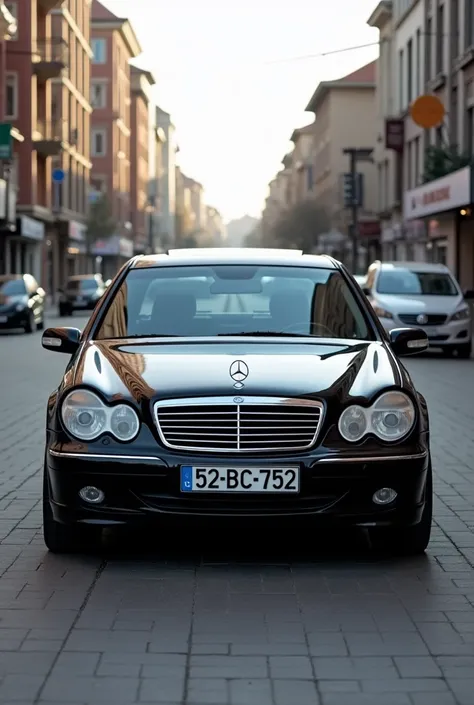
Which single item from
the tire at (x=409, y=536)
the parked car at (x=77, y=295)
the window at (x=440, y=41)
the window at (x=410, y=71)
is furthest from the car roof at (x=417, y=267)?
the window at (x=410, y=71)

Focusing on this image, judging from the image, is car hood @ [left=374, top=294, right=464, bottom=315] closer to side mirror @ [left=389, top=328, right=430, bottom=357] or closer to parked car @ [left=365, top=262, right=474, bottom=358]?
parked car @ [left=365, top=262, right=474, bottom=358]

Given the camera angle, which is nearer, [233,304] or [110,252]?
[233,304]

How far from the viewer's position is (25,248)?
61.2 m

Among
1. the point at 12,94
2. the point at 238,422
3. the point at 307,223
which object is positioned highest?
the point at 12,94

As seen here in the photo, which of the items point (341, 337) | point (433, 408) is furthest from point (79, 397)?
point (433, 408)

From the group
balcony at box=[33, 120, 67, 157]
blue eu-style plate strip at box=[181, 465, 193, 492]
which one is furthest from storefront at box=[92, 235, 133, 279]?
blue eu-style plate strip at box=[181, 465, 193, 492]

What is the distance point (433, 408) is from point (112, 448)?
340 inches

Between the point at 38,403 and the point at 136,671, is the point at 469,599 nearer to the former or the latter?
the point at 136,671

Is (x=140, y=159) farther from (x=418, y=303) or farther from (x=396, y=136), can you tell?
(x=418, y=303)

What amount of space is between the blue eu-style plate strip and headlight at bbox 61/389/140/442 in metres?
0.29

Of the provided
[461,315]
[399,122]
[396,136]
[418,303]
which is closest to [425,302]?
[418,303]

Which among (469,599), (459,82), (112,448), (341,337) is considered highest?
(459,82)

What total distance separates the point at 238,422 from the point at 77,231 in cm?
6759

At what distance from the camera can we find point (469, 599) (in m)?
5.51
